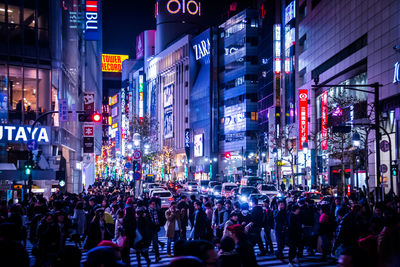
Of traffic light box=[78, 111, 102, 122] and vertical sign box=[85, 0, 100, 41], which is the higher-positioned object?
vertical sign box=[85, 0, 100, 41]

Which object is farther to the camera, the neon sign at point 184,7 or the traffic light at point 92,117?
the neon sign at point 184,7

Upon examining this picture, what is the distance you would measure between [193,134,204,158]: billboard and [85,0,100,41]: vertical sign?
213 ft

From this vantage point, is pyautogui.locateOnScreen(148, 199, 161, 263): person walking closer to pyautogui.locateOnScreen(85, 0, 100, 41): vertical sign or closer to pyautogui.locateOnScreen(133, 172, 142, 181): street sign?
pyautogui.locateOnScreen(133, 172, 142, 181): street sign

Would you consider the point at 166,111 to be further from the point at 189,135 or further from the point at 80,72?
the point at 80,72

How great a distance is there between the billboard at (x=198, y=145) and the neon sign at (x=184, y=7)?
53.1 m

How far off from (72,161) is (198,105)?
7244 centimetres

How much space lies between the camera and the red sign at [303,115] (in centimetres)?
6397

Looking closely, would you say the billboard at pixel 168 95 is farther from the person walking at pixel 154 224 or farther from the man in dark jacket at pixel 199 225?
the man in dark jacket at pixel 199 225

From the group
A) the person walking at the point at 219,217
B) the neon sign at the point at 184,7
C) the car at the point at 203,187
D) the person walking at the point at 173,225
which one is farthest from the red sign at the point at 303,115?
the neon sign at the point at 184,7

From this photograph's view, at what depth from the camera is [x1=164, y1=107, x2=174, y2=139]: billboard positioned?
475 ft

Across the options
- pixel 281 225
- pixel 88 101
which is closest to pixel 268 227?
pixel 281 225

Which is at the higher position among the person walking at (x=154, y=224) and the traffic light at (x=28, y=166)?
the traffic light at (x=28, y=166)

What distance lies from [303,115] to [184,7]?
106844 mm

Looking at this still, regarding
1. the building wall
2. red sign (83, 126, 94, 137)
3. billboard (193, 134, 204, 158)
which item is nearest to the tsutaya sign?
red sign (83, 126, 94, 137)
